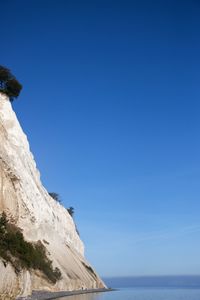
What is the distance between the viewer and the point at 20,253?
32281mm

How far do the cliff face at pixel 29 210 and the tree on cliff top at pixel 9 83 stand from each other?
13.6 ft

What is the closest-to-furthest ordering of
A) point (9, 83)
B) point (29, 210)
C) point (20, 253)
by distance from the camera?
point (20, 253) < point (29, 210) < point (9, 83)

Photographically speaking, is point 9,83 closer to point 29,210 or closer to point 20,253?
point 29,210

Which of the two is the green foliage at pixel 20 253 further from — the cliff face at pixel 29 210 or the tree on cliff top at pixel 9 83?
the tree on cliff top at pixel 9 83

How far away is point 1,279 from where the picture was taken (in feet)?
75.7

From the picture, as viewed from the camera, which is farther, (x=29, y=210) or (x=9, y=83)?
(x=9, y=83)

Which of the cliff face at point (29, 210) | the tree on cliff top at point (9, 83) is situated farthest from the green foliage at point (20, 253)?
the tree on cliff top at point (9, 83)

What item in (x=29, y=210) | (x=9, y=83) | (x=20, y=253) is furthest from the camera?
(x=9, y=83)

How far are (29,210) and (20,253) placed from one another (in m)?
7.75

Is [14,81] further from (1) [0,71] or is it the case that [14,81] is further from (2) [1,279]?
(2) [1,279]

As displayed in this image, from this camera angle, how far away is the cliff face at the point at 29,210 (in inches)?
1412

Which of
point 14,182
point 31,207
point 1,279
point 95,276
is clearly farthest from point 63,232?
point 1,279

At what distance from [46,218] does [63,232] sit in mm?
9241

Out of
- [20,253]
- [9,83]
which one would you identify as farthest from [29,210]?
[9,83]
